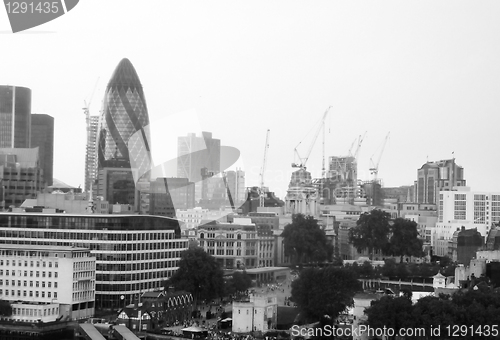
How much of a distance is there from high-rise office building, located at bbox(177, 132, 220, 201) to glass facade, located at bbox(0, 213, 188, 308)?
38.5m

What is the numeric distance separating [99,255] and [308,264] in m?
30.4

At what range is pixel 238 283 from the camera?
5981 centimetres

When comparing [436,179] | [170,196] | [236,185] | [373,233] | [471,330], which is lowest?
[471,330]

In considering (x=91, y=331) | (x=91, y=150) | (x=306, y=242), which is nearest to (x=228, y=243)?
(x=306, y=242)

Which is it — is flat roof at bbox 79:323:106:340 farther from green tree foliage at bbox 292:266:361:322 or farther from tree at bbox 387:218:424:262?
tree at bbox 387:218:424:262

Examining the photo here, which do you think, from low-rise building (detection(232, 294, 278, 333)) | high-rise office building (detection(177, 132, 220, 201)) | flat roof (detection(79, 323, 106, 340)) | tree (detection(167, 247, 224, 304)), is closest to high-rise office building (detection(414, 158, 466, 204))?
high-rise office building (detection(177, 132, 220, 201))

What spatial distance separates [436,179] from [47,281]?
308ft

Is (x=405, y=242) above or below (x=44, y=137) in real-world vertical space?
below

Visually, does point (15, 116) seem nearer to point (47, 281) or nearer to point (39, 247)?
point (39, 247)

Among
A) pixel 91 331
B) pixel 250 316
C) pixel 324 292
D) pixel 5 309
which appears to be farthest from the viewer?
pixel 5 309

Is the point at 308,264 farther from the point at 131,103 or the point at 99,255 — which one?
the point at 131,103

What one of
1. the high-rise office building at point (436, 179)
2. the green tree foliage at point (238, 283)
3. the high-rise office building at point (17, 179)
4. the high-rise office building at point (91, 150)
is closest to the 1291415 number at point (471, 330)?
the green tree foliage at point (238, 283)

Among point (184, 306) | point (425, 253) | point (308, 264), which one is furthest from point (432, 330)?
point (425, 253)

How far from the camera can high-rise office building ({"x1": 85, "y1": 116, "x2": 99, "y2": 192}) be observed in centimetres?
15688
